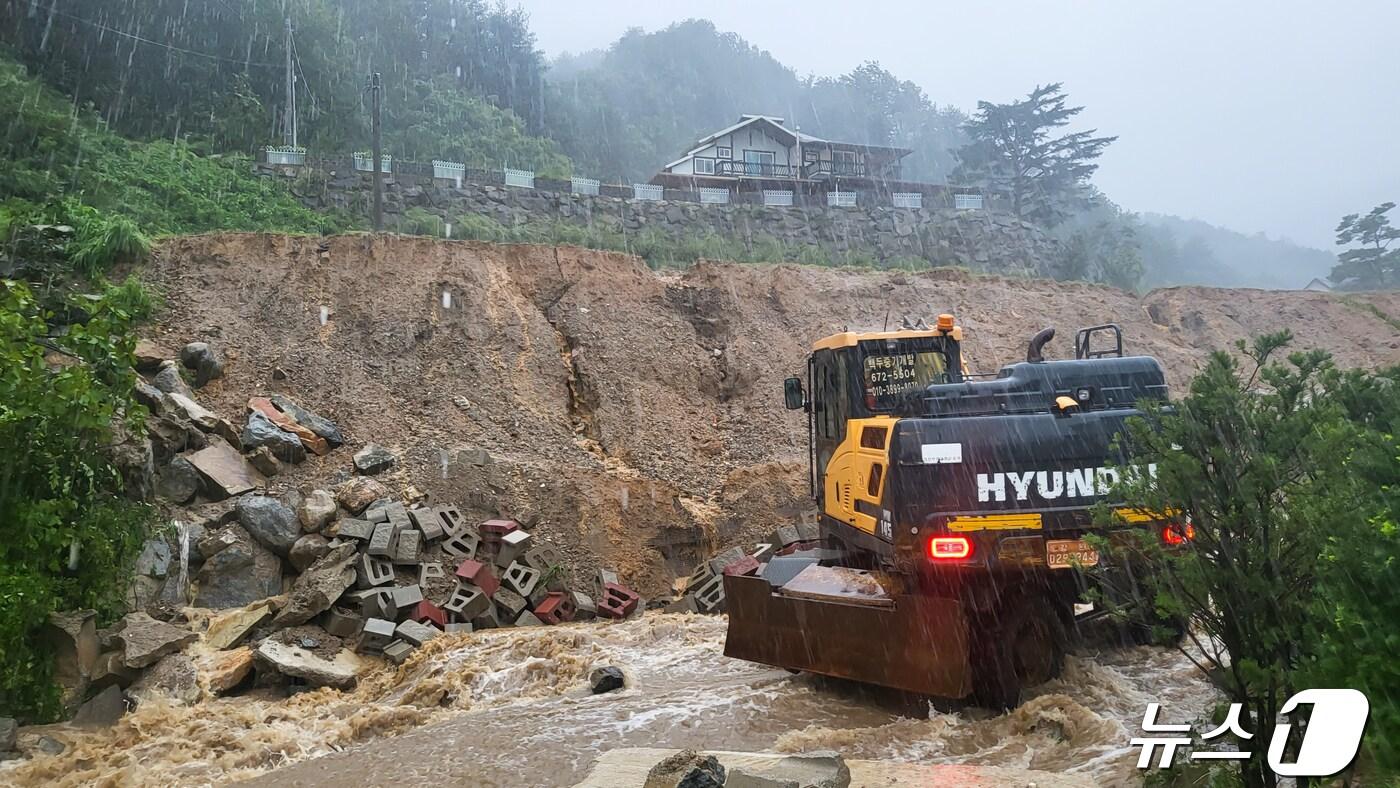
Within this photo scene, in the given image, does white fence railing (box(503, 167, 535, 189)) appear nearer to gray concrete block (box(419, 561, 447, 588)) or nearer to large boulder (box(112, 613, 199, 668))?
gray concrete block (box(419, 561, 447, 588))

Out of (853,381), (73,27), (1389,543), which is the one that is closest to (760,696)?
(853,381)

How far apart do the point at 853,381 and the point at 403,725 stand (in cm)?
478

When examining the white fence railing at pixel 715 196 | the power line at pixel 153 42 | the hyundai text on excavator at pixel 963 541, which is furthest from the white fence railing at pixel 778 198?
the hyundai text on excavator at pixel 963 541

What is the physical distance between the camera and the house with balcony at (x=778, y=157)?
3353cm

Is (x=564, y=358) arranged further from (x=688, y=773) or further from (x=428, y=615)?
(x=688, y=773)

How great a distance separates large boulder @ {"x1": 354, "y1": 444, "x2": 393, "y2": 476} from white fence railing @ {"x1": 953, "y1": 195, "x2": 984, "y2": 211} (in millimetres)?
23031

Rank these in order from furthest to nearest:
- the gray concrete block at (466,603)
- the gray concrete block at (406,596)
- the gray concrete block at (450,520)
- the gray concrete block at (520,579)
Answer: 1. the gray concrete block at (450,520)
2. the gray concrete block at (520,579)
3. the gray concrete block at (466,603)
4. the gray concrete block at (406,596)

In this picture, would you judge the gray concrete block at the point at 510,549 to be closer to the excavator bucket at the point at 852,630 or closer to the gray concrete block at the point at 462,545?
the gray concrete block at the point at 462,545

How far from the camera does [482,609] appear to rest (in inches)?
413

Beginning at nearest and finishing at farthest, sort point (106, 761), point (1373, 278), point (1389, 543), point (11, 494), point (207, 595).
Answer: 1. point (1389, 543)
2. point (106, 761)
3. point (11, 494)
4. point (207, 595)
5. point (1373, 278)

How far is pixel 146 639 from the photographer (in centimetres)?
845

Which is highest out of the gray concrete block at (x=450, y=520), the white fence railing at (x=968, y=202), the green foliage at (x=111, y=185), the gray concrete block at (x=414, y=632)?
the white fence railing at (x=968, y=202)

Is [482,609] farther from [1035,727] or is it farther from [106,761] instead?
[1035,727]

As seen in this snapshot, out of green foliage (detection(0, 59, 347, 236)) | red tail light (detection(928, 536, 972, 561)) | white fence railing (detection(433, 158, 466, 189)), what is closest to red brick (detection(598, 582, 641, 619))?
red tail light (detection(928, 536, 972, 561))
